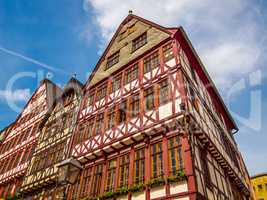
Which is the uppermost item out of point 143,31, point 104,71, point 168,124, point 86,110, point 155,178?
point 143,31

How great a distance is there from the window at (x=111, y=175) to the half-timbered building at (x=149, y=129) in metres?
0.05

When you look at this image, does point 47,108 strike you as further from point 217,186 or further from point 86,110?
point 217,186

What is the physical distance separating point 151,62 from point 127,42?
3708mm

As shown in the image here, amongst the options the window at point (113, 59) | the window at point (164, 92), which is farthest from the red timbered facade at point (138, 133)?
the window at point (113, 59)

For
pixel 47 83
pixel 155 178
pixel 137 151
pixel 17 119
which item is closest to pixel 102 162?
pixel 137 151

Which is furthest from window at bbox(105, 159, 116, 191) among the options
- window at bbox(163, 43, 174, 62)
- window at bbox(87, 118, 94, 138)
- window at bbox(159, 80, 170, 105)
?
window at bbox(163, 43, 174, 62)

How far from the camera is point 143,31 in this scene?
1484 cm

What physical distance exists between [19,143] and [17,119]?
4.90 meters

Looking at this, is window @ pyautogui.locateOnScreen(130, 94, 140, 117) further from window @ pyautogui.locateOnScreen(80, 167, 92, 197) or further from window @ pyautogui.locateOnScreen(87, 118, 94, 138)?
Result: window @ pyautogui.locateOnScreen(80, 167, 92, 197)

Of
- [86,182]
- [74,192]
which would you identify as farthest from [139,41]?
[74,192]

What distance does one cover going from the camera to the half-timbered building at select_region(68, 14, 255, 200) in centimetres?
847

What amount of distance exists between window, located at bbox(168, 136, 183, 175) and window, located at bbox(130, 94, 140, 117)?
2722mm

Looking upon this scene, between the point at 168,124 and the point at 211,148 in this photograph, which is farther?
the point at 211,148

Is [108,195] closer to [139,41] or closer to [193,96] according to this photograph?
[193,96]
